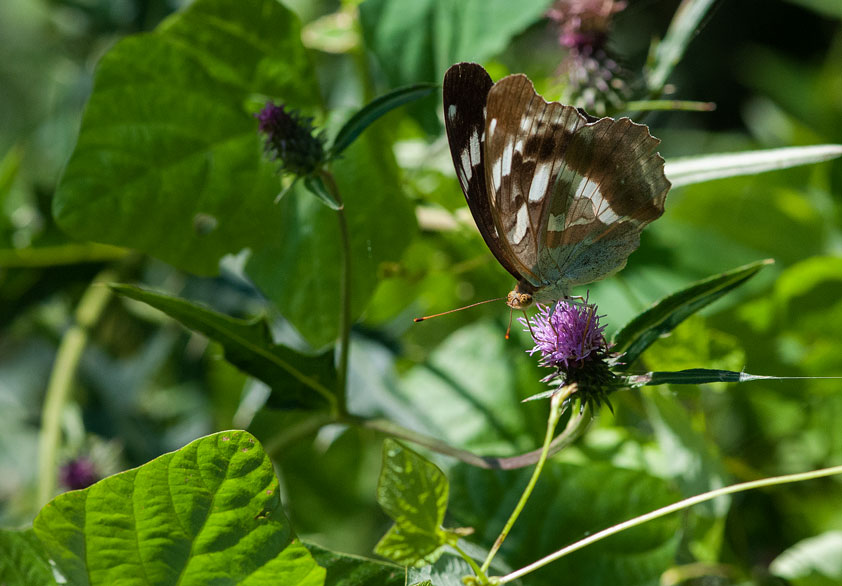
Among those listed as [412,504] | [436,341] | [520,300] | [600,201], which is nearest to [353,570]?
[412,504]

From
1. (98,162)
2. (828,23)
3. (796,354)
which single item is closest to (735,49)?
(828,23)

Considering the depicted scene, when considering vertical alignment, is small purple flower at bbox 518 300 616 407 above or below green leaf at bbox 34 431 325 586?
above

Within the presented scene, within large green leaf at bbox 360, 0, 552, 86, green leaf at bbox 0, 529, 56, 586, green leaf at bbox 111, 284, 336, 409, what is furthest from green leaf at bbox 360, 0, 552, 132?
green leaf at bbox 0, 529, 56, 586

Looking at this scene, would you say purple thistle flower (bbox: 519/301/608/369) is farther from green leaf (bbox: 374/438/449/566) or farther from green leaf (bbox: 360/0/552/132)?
green leaf (bbox: 360/0/552/132)

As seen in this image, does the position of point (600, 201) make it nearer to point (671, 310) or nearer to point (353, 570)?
point (671, 310)

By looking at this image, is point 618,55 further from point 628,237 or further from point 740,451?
Result: point 740,451
